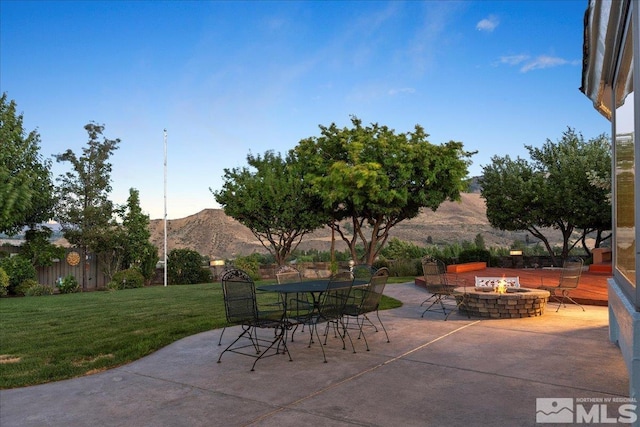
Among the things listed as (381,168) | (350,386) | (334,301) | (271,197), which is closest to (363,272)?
(334,301)

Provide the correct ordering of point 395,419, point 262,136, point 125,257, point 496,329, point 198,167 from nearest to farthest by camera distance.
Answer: point 395,419, point 496,329, point 125,257, point 262,136, point 198,167

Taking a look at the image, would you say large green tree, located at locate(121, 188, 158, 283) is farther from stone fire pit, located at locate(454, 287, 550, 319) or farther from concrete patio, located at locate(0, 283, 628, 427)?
stone fire pit, located at locate(454, 287, 550, 319)

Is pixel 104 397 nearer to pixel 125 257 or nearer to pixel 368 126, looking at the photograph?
pixel 368 126

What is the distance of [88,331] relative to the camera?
25.6 feet

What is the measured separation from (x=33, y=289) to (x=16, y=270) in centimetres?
115

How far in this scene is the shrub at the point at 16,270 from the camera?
16.8 metres

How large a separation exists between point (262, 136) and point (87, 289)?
1097cm

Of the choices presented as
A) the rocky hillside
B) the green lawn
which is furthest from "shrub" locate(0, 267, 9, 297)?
the rocky hillside

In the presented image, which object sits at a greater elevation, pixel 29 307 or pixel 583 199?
pixel 583 199

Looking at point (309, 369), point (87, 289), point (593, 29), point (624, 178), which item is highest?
point (593, 29)

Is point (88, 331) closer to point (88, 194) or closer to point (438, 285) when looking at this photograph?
point (438, 285)

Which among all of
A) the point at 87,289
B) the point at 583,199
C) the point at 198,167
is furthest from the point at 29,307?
the point at 583,199

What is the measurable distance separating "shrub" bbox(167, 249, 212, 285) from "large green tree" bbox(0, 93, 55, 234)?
5585mm

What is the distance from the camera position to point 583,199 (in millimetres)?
19891
